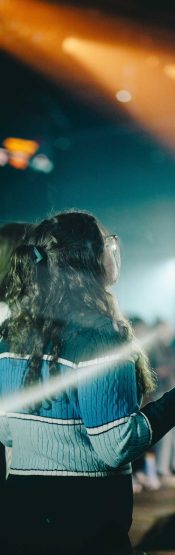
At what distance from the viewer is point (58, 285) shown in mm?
1062

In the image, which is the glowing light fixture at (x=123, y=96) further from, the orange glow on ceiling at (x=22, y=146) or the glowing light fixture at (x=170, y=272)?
the glowing light fixture at (x=170, y=272)

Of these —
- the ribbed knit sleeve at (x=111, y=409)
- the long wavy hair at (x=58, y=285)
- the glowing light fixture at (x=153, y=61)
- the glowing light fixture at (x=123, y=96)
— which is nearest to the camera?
the ribbed knit sleeve at (x=111, y=409)

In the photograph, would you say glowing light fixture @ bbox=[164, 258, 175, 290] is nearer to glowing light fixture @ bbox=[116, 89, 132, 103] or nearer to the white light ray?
glowing light fixture @ bbox=[116, 89, 132, 103]

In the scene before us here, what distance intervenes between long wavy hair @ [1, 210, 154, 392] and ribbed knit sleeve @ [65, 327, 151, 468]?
0.31 feet

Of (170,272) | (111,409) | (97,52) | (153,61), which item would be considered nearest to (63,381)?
Answer: (111,409)

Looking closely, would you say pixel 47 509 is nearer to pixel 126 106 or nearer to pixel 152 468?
pixel 152 468

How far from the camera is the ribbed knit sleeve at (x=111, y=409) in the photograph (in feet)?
2.98

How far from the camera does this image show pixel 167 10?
4.06 meters

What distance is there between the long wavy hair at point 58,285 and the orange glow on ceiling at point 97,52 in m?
3.78

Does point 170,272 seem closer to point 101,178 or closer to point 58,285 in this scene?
point 101,178

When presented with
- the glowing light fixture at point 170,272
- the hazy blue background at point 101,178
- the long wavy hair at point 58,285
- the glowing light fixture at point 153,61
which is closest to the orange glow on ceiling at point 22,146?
the hazy blue background at point 101,178

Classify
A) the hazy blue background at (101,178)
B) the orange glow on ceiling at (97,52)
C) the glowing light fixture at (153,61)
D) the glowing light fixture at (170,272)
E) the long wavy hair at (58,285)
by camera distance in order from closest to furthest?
1. the long wavy hair at (58,285)
2. the orange glow on ceiling at (97,52)
3. the glowing light fixture at (153,61)
4. the hazy blue background at (101,178)
5. the glowing light fixture at (170,272)

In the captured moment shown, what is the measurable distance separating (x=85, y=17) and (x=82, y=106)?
249 centimetres

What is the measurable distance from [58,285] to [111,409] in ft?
1.01
